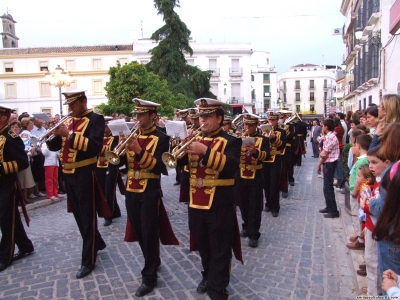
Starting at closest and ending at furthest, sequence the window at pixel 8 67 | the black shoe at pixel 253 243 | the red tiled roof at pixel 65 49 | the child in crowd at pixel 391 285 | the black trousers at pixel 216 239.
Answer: the child in crowd at pixel 391 285, the black trousers at pixel 216 239, the black shoe at pixel 253 243, the window at pixel 8 67, the red tiled roof at pixel 65 49

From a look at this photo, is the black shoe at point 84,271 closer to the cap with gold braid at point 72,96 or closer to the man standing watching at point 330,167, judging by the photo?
the cap with gold braid at point 72,96

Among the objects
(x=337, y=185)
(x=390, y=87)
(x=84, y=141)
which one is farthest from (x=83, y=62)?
(x=84, y=141)

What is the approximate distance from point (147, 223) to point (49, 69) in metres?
50.4

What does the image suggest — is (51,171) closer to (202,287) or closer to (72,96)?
(72,96)

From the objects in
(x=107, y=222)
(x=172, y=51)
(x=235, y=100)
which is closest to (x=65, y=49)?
(x=172, y=51)

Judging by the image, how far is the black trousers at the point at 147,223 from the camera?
4.44m

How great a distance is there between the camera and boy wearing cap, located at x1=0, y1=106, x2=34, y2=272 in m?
5.15

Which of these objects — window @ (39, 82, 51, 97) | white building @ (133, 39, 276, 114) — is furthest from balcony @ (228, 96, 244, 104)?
window @ (39, 82, 51, 97)

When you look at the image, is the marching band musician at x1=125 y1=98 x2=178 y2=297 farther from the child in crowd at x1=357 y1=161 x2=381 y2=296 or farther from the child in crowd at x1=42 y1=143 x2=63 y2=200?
the child in crowd at x1=42 y1=143 x2=63 y2=200

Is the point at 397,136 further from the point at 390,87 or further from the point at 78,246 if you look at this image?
the point at 390,87

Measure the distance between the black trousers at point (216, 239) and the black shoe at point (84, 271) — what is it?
1.77m

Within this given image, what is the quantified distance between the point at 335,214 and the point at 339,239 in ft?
4.67

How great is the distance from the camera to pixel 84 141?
4.64 metres

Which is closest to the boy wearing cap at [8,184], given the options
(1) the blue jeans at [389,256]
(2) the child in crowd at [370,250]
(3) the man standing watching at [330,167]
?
(2) the child in crowd at [370,250]
